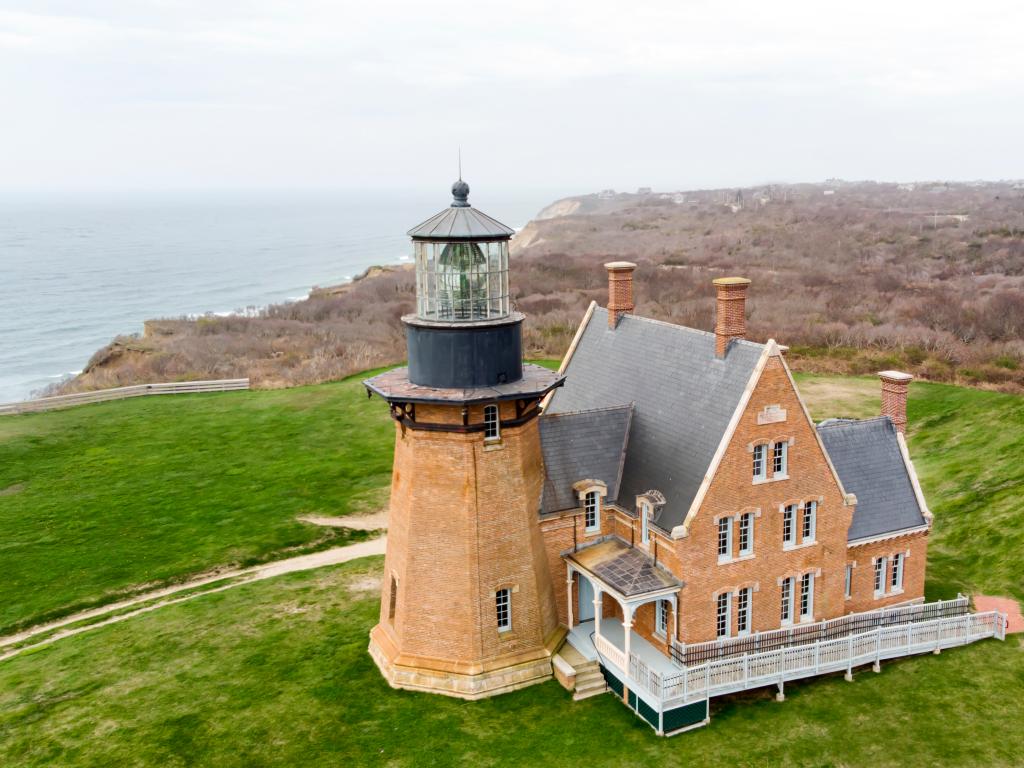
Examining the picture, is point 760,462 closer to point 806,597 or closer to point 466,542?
point 806,597

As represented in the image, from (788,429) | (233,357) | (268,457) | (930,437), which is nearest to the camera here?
(788,429)

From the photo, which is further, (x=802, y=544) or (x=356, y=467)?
(x=356, y=467)

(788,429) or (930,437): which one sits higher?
(788,429)

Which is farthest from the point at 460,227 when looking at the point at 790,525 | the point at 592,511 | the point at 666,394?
the point at 790,525

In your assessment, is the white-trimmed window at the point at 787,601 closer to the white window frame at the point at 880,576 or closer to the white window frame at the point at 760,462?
the white window frame at the point at 760,462

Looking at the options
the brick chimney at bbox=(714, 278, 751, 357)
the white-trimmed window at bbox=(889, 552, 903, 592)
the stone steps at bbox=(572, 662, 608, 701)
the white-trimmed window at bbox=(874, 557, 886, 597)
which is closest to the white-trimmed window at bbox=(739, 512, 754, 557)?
the brick chimney at bbox=(714, 278, 751, 357)

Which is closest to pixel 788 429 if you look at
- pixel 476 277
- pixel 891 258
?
pixel 476 277

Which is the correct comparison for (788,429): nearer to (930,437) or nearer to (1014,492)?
(1014,492)
